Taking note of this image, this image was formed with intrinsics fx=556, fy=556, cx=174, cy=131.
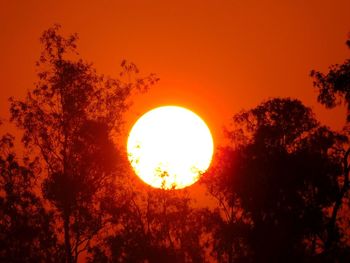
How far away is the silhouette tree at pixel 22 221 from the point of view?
3631 cm

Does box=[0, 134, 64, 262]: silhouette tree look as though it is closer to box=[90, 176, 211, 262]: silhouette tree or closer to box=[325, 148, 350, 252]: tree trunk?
box=[90, 176, 211, 262]: silhouette tree

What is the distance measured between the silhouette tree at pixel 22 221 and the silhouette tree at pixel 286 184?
12416 millimetres

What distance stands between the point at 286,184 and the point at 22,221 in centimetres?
1752

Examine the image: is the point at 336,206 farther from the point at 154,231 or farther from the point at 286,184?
the point at 154,231

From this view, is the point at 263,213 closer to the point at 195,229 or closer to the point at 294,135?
the point at 294,135

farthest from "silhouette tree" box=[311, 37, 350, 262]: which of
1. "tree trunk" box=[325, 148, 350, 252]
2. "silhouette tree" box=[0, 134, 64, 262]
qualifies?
"silhouette tree" box=[0, 134, 64, 262]

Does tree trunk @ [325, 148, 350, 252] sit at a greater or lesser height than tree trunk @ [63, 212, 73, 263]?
lesser

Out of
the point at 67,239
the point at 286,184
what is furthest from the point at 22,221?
the point at 286,184

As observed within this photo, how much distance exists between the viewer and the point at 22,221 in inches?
1462

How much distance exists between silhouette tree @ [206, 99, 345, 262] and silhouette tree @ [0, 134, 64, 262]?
12.4 meters

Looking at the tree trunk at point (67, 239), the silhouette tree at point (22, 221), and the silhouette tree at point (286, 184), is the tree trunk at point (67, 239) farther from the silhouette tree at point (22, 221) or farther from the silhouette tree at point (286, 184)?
the silhouette tree at point (286, 184)

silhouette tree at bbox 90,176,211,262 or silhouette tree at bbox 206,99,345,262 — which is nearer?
silhouette tree at bbox 206,99,345,262

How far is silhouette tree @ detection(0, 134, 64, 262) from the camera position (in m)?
36.3

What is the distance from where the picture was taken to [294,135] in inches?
1385
